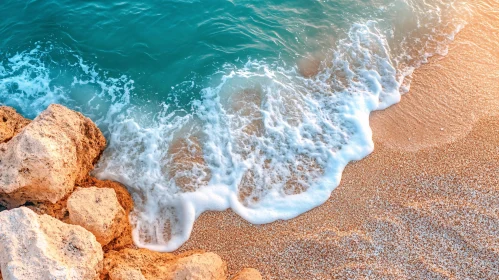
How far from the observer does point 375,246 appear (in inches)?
173

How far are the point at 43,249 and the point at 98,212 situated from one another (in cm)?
94

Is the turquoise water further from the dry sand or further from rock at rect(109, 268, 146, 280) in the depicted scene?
rock at rect(109, 268, 146, 280)

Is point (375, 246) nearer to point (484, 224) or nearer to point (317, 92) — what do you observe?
point (484, 224)

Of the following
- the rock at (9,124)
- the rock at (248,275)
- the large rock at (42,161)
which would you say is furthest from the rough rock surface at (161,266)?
the rock at (9,124)

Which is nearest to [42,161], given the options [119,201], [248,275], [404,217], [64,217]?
[64,217]

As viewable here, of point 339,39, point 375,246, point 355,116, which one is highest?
point 339,39

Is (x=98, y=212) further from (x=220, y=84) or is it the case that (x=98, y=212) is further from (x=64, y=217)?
(x=220, y=84)

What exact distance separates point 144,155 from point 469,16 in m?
7.47

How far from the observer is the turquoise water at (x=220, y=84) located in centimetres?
526

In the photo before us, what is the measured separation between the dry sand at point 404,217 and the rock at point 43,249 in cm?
135

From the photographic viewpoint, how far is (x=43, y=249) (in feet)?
11.1

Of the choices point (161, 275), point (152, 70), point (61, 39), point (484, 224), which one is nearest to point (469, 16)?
point (484, 224)

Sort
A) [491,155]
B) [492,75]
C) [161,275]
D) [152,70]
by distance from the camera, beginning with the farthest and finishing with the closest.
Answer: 1. [152,70]
2. [492,75]
3. [491,155]
4. [161,275]

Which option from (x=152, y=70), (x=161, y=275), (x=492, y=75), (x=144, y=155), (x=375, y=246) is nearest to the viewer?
(x=161, y=275)
